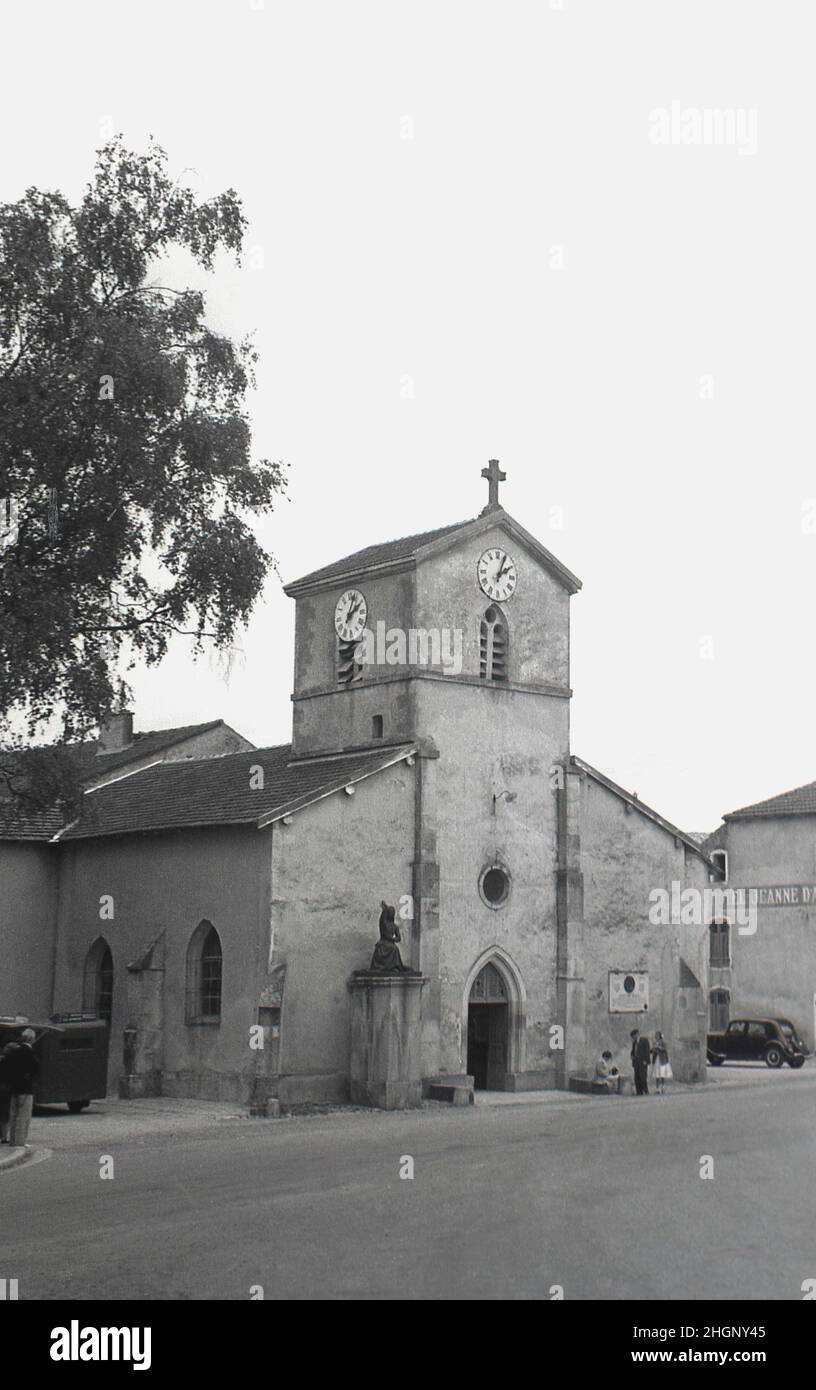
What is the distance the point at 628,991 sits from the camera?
120ft

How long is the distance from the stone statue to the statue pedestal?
164 millimetres

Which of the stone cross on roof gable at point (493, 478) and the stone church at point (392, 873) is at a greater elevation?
the stone cross on roof gable at point (493, 478)

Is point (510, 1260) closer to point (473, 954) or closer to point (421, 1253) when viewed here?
point (421, 1253)

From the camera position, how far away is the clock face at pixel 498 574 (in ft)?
115

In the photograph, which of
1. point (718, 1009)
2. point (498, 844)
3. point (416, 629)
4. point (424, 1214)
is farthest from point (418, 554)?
point (718, 1009)

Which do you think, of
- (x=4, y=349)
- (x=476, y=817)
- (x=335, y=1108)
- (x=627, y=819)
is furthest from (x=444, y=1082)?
(x=4, y=349)

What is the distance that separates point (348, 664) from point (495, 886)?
5.92 metres

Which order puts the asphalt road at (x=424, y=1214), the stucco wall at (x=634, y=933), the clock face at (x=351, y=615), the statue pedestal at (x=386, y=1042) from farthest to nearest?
the stucco wall at (x=634, y=933)
the clock face at (x=351, y=615)
the statue pedestal at (x=386, y=1042)
the asphalt road at (x=424, y=1214)

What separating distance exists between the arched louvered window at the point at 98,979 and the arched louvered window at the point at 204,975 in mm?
3771

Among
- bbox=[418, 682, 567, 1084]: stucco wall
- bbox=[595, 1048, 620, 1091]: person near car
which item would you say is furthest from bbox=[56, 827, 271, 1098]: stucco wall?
bbox=[595, 1048, 620, 1091]: person near car

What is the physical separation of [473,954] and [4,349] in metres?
16.4

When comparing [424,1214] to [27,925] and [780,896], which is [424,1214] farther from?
[780,896]

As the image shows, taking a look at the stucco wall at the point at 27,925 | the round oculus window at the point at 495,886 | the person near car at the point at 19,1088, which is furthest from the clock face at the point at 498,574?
the person near car at the point at 19,1088

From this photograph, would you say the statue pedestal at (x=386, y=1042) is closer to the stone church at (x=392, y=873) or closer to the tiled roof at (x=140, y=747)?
the stone church at (x=392, y=873)
